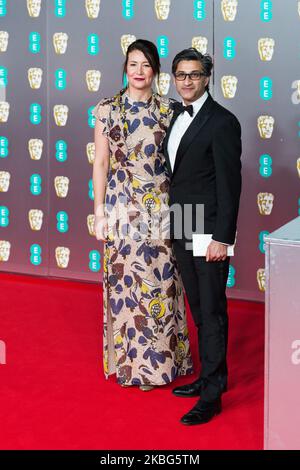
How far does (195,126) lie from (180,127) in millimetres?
135

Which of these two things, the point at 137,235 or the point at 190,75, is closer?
the point at 190,75

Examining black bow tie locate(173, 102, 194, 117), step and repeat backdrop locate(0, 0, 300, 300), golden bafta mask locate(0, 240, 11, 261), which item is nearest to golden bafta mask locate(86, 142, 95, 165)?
step and repeat backdrop locate(0, 0, 300, 300)

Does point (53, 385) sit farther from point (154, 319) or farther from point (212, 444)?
point (212, 444)

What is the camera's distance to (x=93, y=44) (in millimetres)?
4863

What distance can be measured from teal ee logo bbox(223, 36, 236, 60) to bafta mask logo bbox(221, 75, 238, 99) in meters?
0.11

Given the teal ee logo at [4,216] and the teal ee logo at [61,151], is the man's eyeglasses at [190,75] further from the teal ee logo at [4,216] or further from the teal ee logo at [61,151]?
the teal ee logo at [4,216]

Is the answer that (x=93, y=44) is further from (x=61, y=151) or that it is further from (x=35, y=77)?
(x=61, y=151)

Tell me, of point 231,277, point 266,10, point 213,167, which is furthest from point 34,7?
point 213,167

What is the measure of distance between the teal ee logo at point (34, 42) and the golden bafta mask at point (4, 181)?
830mm

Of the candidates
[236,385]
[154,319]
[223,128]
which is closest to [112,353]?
[154,319]

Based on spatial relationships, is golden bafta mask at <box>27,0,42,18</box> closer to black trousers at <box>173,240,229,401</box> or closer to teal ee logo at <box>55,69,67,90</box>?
teal ee logo at <box>55,69,67,90</box>

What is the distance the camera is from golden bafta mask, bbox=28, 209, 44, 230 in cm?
520

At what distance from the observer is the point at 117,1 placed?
476 centimetres

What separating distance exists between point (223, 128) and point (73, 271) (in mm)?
2555
